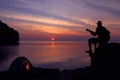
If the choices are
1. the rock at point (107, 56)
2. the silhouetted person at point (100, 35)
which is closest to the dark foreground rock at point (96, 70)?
the rock at point (107, 56)

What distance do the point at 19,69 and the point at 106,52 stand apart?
592 cm

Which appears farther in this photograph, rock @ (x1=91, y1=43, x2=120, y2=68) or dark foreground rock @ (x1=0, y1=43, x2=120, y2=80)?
rock @ (x1=91, y1=43, x2=120, y2=68)

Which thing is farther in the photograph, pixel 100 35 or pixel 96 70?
pixel 100 35

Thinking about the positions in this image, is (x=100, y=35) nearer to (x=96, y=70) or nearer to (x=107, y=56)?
(x=107, y=56)

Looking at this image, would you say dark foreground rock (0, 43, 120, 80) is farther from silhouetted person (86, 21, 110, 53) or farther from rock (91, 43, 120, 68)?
silhouetted person (86, 21, 110, 53)

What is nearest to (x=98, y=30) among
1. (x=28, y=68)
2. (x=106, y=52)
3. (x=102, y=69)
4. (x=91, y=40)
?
(x=91, y=40)

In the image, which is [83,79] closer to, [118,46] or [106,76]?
[106,76]

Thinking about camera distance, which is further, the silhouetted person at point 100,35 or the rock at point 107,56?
the silhouetted person at point 100,35

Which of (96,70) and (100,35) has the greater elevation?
(100,35)

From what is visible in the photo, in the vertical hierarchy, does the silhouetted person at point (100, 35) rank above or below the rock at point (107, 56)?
above

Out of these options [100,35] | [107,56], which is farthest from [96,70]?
[100,35]

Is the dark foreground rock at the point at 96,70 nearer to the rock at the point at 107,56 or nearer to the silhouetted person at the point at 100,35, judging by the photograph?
the rock at the point at 107,56

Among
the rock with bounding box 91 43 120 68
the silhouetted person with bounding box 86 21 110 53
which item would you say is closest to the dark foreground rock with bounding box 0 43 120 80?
the rock with bounding box 91 43 120 68

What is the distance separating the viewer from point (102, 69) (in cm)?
1368
